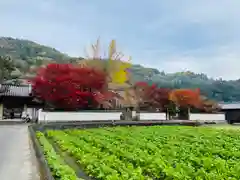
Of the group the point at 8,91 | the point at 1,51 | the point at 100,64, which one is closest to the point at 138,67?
the point at 1,51

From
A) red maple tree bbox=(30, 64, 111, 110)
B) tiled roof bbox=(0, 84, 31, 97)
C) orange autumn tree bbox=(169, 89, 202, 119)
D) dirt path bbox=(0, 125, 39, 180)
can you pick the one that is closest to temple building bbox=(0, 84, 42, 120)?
tiled roof bbox=(0, 84, 31, 97)

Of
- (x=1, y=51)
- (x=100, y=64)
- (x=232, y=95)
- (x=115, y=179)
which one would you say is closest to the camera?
(x=115, y=179)

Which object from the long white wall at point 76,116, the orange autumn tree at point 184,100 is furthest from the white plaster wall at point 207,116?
the long white wall at point 76,116

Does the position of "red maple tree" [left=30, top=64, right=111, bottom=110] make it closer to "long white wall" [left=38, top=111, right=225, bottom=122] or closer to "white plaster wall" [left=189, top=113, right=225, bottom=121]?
"long white wall" [left=38, top=111, right=225, bottom=122]

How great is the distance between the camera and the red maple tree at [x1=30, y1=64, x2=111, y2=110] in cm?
3147

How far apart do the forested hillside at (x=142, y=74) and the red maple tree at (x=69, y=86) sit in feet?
78.4

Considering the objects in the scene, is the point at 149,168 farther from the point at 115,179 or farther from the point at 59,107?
the point at 59,107

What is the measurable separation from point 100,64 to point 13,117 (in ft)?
49.7

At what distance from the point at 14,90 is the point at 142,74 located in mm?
97991

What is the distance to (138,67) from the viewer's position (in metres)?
154

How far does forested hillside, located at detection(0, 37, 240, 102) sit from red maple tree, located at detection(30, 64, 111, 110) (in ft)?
78.4

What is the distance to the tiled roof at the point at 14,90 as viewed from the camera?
38625mm

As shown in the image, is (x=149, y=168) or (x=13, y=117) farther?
(x=13, y=117)

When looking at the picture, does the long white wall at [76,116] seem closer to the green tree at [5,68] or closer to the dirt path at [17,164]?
the dirt path at [17,164]
